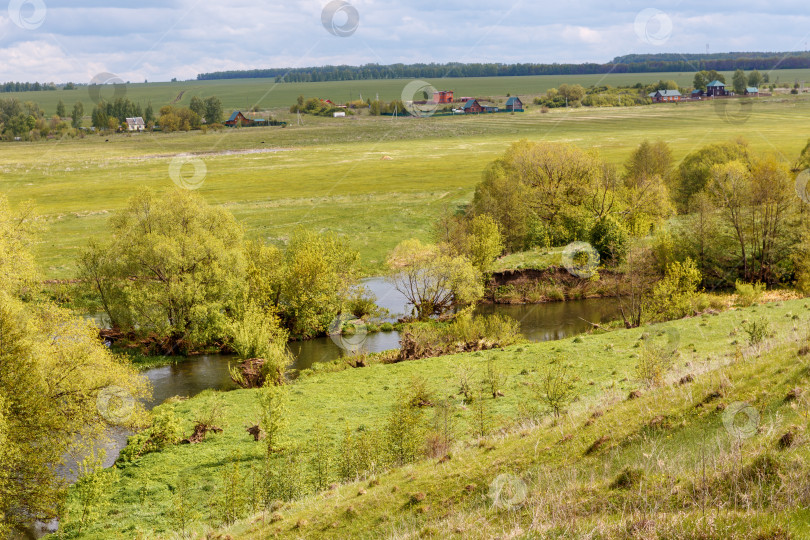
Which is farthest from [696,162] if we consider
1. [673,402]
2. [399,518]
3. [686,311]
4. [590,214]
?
[399,518]

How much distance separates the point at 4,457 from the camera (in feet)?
68.7

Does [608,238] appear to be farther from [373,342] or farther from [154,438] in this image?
[154,438]

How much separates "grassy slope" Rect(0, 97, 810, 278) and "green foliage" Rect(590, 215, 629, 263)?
2136cm

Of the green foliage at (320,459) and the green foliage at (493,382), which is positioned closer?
the green foliage at (320,459)

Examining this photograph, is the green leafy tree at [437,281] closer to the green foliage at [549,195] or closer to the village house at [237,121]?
the green foliage at [549,195]

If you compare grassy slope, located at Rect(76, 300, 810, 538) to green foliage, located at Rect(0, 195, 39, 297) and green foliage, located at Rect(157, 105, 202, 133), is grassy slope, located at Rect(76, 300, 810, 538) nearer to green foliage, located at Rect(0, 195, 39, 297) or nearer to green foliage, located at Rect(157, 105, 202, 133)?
green foliage, located at Rect(0, 195, 39, 297)

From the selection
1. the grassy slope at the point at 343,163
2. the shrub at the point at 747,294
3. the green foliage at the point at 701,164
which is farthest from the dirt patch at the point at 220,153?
the shrub at the point at 747,294

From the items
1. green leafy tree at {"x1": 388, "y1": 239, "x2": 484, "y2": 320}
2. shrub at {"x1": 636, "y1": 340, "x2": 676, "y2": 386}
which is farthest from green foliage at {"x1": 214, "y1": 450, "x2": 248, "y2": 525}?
green leafy tree at {"x1": 388, "y1": 239, "x2": 484, "y2": 320}

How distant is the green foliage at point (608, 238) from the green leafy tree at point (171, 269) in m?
33.7

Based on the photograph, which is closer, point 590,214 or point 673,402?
point 673,402

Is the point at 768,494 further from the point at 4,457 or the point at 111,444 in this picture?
the point at 111,444

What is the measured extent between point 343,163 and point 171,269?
8289 cm

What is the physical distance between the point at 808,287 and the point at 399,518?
4282 cm

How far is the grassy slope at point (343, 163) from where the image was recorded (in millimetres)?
78438
